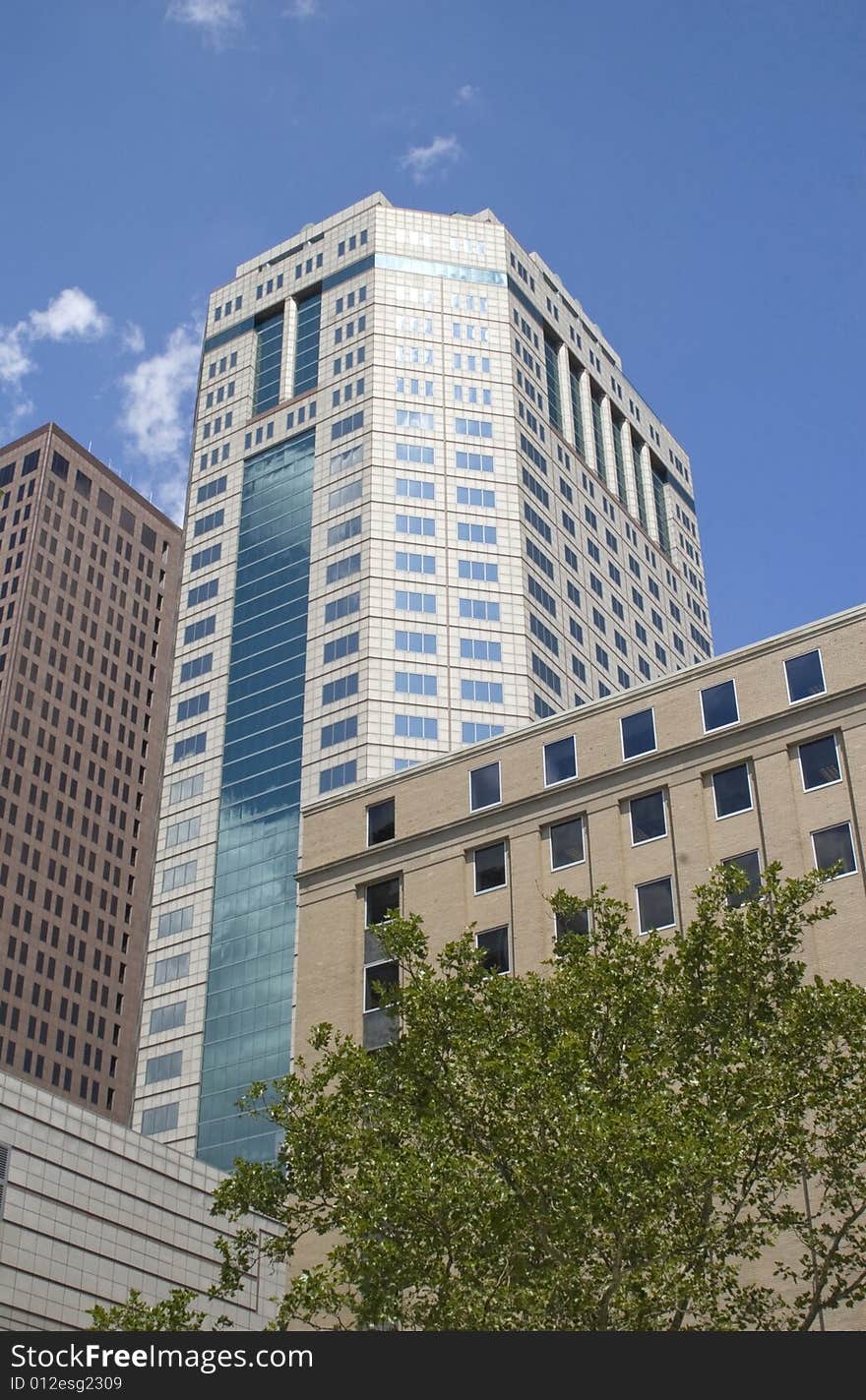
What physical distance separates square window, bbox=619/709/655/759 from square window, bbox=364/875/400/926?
1084cm

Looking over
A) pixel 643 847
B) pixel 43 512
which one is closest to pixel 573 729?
pixel 643 847

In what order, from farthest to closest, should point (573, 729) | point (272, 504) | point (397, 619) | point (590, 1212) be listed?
point (272, 504), point (397, 619), point (573, 729), point (590, 1212)

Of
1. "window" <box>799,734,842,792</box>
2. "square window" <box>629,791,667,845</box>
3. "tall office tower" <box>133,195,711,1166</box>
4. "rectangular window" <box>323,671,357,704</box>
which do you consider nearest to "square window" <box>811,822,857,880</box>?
"window" <box>799,734,842,792</box>

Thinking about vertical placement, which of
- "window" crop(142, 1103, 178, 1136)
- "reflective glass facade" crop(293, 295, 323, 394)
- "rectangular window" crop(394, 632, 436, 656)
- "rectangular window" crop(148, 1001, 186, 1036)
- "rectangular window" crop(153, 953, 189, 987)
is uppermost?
"reflective glass facade" crop(293, 295, 323, 394)

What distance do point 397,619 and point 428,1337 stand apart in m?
95.2

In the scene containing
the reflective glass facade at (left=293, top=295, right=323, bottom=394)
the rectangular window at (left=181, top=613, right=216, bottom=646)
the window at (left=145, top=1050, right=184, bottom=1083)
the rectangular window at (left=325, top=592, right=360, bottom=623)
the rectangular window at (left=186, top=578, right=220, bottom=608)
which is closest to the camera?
the window at (left=145, top=1050, right=184, bottom=1083)

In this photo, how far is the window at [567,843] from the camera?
56188 millimetres

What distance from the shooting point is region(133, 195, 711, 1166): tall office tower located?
342 feet

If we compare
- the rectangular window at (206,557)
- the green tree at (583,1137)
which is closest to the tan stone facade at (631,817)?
the green tree at (583,1137)

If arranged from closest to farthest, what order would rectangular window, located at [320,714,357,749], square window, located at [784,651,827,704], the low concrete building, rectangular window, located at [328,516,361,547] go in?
square window, located at [784,651,827,704] → the low concrete building → rectangular window, located at [320,714,357,749] → rectangular window, located at [328,516,361,547]

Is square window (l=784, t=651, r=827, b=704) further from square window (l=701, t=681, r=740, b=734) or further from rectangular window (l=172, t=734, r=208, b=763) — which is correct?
rectangular window (l=172, t=734, r=208, b=763)

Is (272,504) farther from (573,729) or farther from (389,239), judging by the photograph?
(573,729)

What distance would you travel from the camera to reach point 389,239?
445 ft

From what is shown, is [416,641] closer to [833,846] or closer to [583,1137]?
[833,846]
